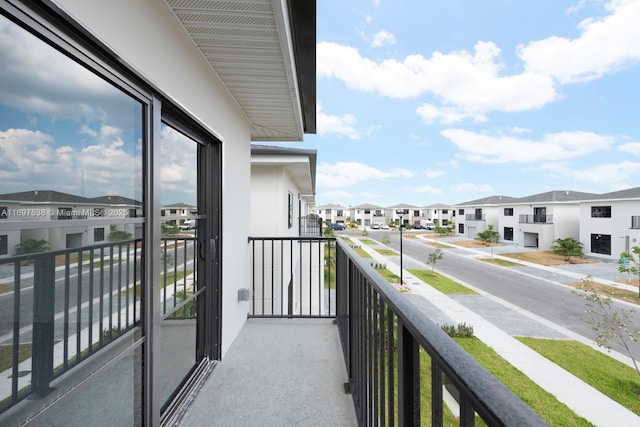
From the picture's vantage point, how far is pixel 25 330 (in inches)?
32.2

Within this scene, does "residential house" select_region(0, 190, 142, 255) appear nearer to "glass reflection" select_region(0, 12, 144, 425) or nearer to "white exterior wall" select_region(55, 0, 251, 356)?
"glass reflection" select_region(0, 12, 144, 425)

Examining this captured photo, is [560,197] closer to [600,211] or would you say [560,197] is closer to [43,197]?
[600,211]

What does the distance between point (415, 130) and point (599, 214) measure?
1328 inches

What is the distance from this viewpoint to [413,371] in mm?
736

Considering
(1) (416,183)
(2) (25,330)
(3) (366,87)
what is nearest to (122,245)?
(2) (25,330)

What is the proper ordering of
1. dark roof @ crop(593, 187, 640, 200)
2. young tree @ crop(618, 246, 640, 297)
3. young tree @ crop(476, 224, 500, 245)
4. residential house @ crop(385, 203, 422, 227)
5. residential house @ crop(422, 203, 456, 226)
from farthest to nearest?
residential house @ crop(385, 203, 422, 227), residential house @ crop(422, 203, 456, 226), young tree @ crop(476, 224, 500, 245), dark roof @ crop(593, 187, 640, 200), young tree @ crop(618, 246, 640, 297)

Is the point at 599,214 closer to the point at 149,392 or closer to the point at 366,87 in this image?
the point at 366,87

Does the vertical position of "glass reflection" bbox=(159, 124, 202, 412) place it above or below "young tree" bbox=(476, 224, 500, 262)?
above

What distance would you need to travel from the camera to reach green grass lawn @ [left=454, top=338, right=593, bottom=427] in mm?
4418

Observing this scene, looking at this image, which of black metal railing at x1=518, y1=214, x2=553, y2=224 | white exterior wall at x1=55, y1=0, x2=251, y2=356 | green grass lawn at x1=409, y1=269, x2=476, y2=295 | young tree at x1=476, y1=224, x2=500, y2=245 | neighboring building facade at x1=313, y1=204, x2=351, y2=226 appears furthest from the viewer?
neighboring building facade at x1=313, y1=204, x2=351, y2=226

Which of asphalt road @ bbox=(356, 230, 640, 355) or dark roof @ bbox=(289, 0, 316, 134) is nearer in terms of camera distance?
dark roof @ bbox=(289, 0, 316, 134)

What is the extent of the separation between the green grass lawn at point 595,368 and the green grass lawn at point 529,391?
137cm

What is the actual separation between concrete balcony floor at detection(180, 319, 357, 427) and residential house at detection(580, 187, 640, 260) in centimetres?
2338

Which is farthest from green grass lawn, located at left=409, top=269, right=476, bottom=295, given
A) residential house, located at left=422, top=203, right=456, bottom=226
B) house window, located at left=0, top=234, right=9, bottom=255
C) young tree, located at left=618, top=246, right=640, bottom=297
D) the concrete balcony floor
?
residential house, located at left=422, top=203, right=456, bottom=226
